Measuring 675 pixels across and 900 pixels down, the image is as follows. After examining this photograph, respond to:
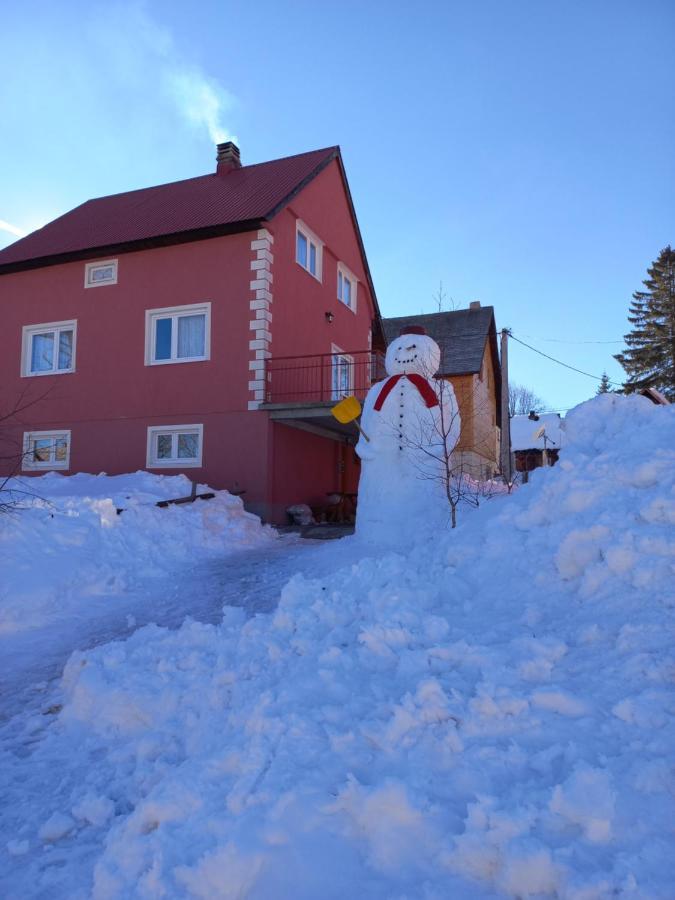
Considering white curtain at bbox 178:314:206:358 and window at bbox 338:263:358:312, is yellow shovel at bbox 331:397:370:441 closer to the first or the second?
white curtain at bbox 178:314:206:358

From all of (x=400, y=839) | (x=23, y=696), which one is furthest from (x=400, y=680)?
(x=23, y=696)

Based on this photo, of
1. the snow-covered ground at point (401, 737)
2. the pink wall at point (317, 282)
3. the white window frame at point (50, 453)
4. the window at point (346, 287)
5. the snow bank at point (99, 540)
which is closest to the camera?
the snow-covered ground at point (401, 737)

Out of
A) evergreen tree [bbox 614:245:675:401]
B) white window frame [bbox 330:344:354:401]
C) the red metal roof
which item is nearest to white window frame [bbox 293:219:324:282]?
the red metal roof

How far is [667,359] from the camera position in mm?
29094

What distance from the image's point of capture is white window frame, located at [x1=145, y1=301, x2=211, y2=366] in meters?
12.7

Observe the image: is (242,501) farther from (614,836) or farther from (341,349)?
(614,836)

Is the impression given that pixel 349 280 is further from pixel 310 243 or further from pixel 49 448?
pixel 49 448

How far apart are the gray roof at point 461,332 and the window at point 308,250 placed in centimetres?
723

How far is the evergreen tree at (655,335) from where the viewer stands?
2903 centimetres

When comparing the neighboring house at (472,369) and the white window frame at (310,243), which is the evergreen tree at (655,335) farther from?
the white window frame at (310,243)

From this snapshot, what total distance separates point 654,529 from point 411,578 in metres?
1.61

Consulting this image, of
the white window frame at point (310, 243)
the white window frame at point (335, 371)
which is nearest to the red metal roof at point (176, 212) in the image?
the white window frame at point (310, 243)

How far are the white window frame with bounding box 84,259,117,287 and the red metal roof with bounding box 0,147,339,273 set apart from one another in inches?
11.9

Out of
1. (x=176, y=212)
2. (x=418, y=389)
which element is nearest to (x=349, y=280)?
(x=176, y=212)
